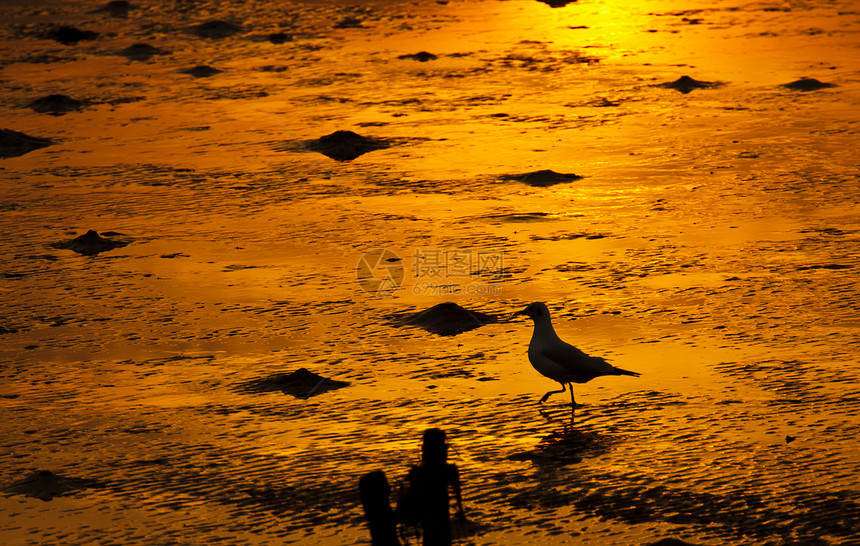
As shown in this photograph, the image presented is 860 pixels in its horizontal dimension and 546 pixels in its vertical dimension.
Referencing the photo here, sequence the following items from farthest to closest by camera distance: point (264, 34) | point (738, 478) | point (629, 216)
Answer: point (264, 34) → point (629, 216) → point (738, 478)

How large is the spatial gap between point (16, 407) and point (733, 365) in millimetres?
4413

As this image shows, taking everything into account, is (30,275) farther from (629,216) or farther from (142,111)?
(142,111)

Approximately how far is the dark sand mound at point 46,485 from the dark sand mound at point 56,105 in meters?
10.1

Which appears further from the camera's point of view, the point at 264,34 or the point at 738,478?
the point at 264,34

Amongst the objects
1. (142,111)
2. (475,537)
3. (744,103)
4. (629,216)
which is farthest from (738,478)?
(142,111)

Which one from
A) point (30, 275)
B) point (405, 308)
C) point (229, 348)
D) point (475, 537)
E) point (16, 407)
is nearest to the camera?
point (475, 537)

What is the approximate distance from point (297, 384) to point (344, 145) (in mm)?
6120

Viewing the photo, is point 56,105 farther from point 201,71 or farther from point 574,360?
point 574,360

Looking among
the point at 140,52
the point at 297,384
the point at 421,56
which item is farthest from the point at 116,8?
the point at 297,384

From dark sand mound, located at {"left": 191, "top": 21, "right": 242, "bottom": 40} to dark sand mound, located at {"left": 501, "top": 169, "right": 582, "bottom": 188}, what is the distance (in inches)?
376

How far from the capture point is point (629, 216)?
1162cm

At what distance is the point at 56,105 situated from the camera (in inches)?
658

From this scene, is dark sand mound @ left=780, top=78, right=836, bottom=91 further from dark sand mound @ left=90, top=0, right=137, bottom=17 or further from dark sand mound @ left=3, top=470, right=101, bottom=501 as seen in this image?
dark sand mound @ left=90, top=0, right=137, bottom=17

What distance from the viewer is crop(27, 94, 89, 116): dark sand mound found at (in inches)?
651
